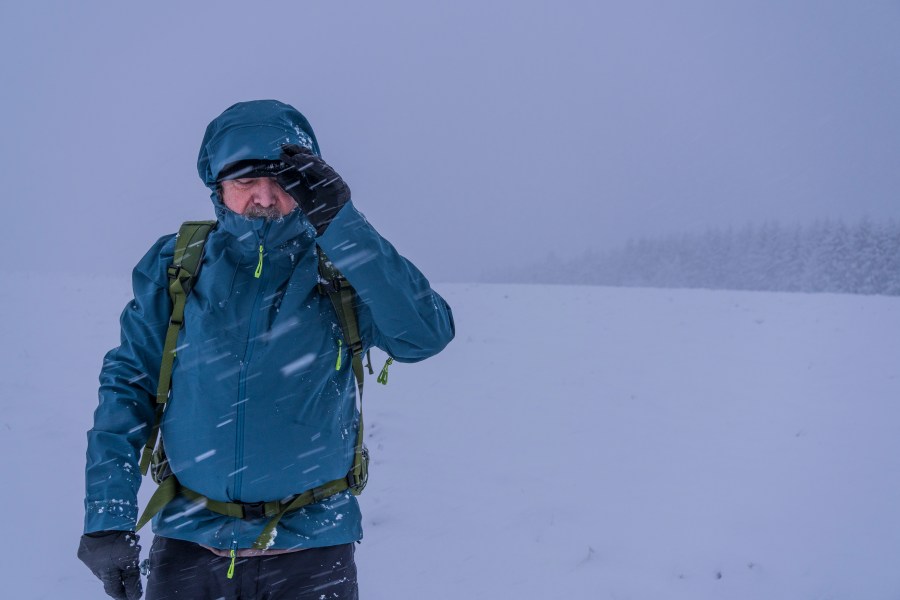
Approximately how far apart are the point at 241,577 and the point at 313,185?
5.07 ft

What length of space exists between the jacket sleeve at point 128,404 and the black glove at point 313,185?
0.70 m

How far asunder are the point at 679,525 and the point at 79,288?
1716 cm

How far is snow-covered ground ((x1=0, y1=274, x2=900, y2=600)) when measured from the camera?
4676mm

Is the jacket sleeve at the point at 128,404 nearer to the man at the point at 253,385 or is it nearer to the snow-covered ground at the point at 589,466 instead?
the man at the point at 253,385

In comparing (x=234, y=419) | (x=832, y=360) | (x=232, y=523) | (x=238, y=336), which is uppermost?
(x=238, y=336)

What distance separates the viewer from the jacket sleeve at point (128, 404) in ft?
6.93

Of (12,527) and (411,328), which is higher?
(411,328)

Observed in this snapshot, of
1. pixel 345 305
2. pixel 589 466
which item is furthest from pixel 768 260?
pixel 345 305

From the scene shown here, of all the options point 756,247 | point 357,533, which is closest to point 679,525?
point 357,533

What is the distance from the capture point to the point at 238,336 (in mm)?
→ 2271

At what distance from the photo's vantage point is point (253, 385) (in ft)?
7.20

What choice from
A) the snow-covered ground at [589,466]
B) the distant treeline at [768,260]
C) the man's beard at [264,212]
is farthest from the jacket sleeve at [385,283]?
the distant treeline at [768,260]

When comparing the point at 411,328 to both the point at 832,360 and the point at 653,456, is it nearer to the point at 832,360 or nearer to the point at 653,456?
the point at 653,456

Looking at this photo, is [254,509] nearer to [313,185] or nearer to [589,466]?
[313,185]
